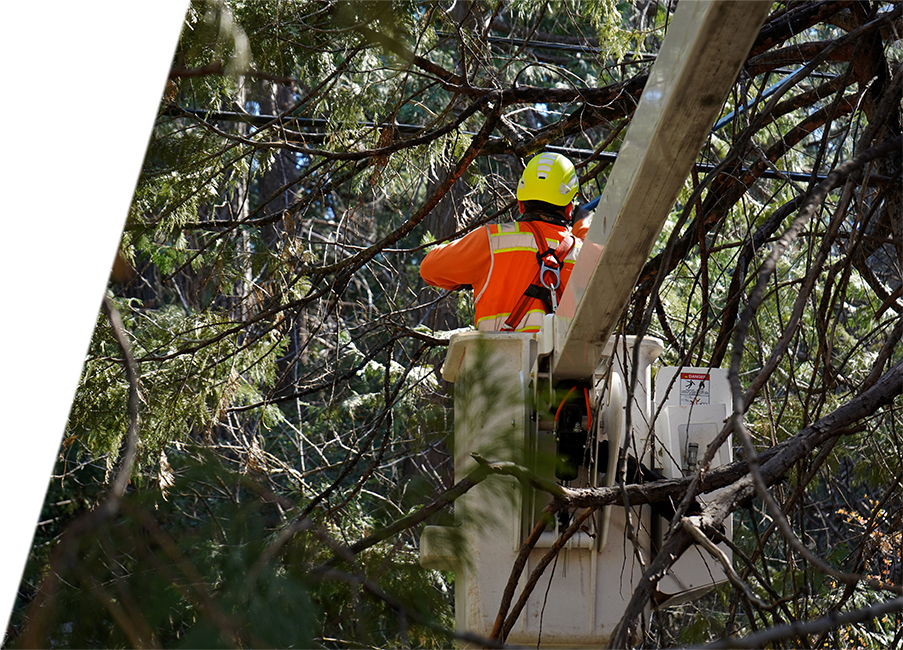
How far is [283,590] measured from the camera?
6.12 ft

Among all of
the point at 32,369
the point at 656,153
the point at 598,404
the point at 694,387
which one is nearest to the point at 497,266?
the point at 694,387

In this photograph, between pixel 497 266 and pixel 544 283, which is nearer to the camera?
pixel 544 283

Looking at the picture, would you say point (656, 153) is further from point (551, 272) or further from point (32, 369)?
point (551, 272)

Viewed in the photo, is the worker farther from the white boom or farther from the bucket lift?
the white boom

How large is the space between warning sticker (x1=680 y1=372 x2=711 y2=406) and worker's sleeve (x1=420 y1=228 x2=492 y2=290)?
104 centimetres

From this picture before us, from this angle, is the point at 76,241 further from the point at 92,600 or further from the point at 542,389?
the point at 542,389

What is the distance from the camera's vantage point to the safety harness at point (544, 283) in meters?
4.12

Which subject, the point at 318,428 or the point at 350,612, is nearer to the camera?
the point at 350,612

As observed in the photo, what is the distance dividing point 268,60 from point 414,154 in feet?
4.34

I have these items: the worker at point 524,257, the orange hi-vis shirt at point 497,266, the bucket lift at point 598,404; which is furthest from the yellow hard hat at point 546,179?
the bucket lift at point 598,404

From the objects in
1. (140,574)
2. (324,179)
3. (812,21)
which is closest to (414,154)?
(324,179)

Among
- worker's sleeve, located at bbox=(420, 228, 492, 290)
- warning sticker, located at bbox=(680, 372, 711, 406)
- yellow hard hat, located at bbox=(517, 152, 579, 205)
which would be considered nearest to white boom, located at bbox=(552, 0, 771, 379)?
warning sticker, located at bbox=(680, 372, 711, 406)

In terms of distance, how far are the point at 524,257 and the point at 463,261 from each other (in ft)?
0.93

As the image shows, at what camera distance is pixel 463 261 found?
431 cm
